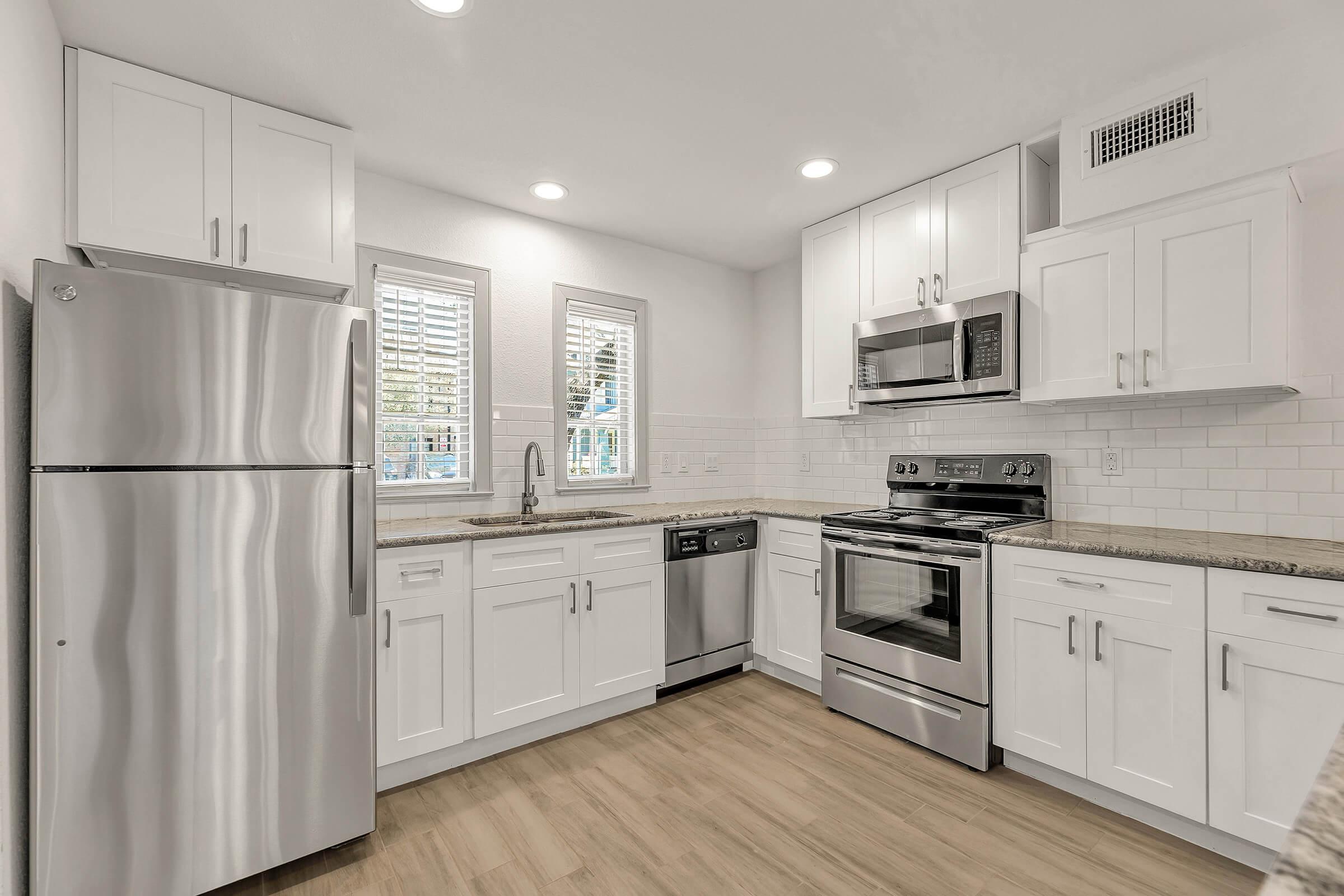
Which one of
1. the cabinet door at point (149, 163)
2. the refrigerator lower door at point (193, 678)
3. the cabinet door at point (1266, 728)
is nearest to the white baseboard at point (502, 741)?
the refrigerator lower door at point (193, 678)

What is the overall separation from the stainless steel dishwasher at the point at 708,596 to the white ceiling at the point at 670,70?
5.81 feet

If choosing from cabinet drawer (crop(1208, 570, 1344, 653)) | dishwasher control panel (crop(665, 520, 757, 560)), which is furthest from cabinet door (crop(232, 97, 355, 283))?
cabinet drawer (crop(1208, 570, 1344, 653))

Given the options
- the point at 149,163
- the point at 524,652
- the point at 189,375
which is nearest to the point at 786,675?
the point at 524,652

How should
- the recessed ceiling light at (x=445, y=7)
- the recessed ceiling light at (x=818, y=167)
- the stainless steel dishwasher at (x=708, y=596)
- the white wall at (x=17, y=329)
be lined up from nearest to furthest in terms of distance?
the white wall at (x=17, y=329) → the recessed ceiling light at (x=445, y=7) → the recessed ceiling light at (x=818, y=167) → the stainless steel dishwasher at (x=708, y=596)

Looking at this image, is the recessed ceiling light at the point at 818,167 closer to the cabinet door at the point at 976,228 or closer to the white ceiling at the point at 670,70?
the white ceiling at the point at 670,70

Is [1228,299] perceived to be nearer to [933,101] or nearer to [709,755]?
[933,101]

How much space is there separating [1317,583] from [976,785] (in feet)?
4.11

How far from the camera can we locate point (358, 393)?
1.90 m

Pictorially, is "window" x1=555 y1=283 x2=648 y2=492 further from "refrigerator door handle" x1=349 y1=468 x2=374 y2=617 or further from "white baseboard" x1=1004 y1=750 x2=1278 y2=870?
"white baseboard" x1=1004 y1=750 x2=1278 y2=870

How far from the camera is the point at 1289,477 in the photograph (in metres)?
2.13

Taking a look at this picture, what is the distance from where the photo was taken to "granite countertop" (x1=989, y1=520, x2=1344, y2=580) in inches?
67.0

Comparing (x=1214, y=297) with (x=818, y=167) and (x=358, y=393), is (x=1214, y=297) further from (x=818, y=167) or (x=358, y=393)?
(x=358, y=393)

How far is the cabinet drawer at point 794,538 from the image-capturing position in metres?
3.08

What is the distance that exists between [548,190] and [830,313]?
5.26ft
